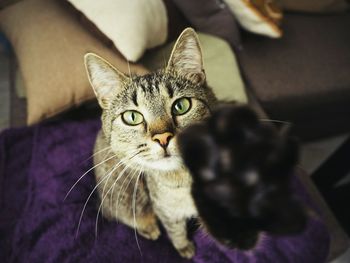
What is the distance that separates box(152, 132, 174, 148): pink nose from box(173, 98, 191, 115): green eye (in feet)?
0.20

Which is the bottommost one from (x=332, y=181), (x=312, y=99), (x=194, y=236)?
(x=332, y=181)

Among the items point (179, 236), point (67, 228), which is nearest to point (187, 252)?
point (179, 236)

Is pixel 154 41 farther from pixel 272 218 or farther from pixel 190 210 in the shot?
pixel 272 218

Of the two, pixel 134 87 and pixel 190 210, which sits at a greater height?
pixel 134 87

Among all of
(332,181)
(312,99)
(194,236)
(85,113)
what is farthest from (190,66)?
(332,181)

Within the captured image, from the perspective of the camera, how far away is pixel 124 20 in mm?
879

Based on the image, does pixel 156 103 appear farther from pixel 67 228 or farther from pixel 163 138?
pixel 67 228

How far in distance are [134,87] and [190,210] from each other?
33 centimetres

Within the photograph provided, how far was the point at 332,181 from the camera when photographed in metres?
1.28

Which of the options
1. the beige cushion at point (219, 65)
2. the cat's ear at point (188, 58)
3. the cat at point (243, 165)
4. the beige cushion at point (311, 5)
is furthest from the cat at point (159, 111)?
the beige cushion at point (311, 5)

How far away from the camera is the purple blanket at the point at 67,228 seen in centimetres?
82

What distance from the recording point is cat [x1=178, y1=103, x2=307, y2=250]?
0.33m

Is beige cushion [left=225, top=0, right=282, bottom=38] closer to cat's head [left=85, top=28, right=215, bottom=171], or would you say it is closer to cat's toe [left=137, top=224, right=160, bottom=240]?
cat's head [left=85, top=28, right=215, bottom=171]

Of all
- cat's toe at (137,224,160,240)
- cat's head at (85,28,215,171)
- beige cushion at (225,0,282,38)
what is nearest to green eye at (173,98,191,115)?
cat's head at (85,28,215,171)
